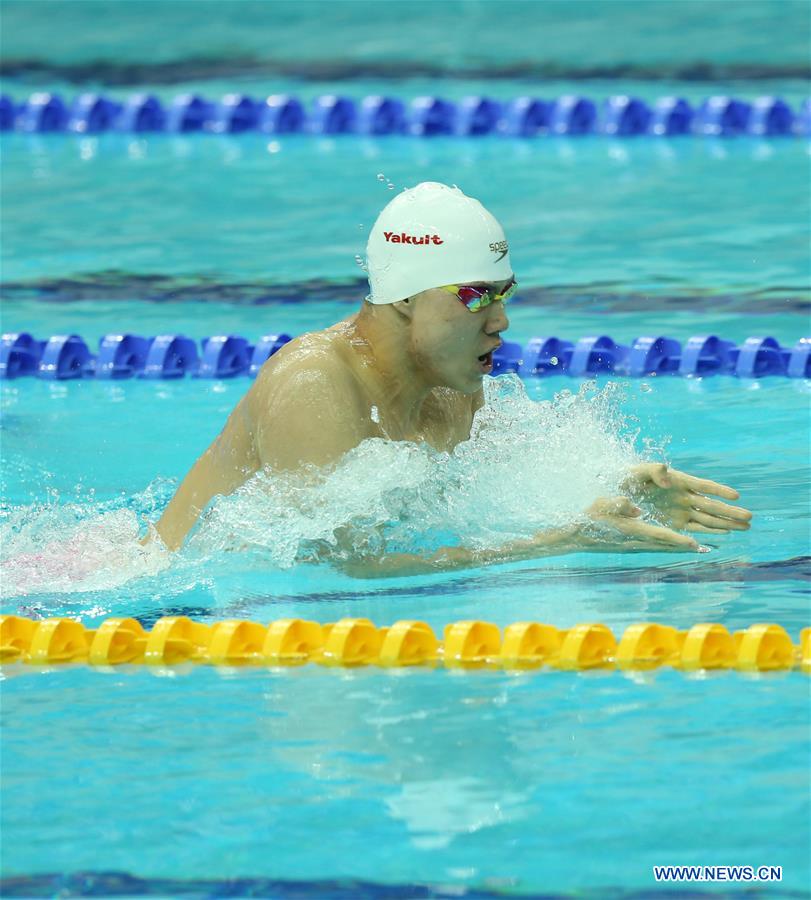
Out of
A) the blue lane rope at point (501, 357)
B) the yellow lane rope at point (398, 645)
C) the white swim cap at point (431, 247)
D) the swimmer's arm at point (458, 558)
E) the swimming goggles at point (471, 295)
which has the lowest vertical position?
the yellow lane rope at point (398, 645)

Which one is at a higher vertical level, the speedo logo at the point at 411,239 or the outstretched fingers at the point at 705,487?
the speedo logo at the point at 411,239

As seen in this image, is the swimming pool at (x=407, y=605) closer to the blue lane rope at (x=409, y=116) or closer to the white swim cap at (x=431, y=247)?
the white swim cap at (x=431, y=247)

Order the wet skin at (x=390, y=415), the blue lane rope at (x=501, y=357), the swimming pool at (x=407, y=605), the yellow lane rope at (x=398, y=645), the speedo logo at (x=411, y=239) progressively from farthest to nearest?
1. the blue lane rope at (x=501, y=357)
2. the speedo logo at (x=411, y=239)
3. the wet skin at (x=390, y=415)
4. the yellow lane rope at (x=398, y=645)
5. the swimming pool at (x=407, y=605)

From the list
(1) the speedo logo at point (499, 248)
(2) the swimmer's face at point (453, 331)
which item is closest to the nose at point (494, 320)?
(2) the swimmer's face at point (453, 331)

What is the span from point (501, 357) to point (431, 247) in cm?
→ 232

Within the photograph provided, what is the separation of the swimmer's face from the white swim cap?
0.11 feet

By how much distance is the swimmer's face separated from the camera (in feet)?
13.0

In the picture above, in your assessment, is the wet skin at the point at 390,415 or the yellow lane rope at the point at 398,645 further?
the wet skin at the point at 390,415

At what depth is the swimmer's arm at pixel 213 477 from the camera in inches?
161

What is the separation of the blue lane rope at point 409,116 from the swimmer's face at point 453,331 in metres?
5.99

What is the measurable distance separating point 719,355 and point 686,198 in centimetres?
238

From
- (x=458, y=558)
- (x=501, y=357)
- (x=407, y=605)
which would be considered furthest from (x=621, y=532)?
(x=501, y=357)

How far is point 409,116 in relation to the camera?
396 inches

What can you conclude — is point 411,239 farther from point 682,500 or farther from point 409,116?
point 409,116
